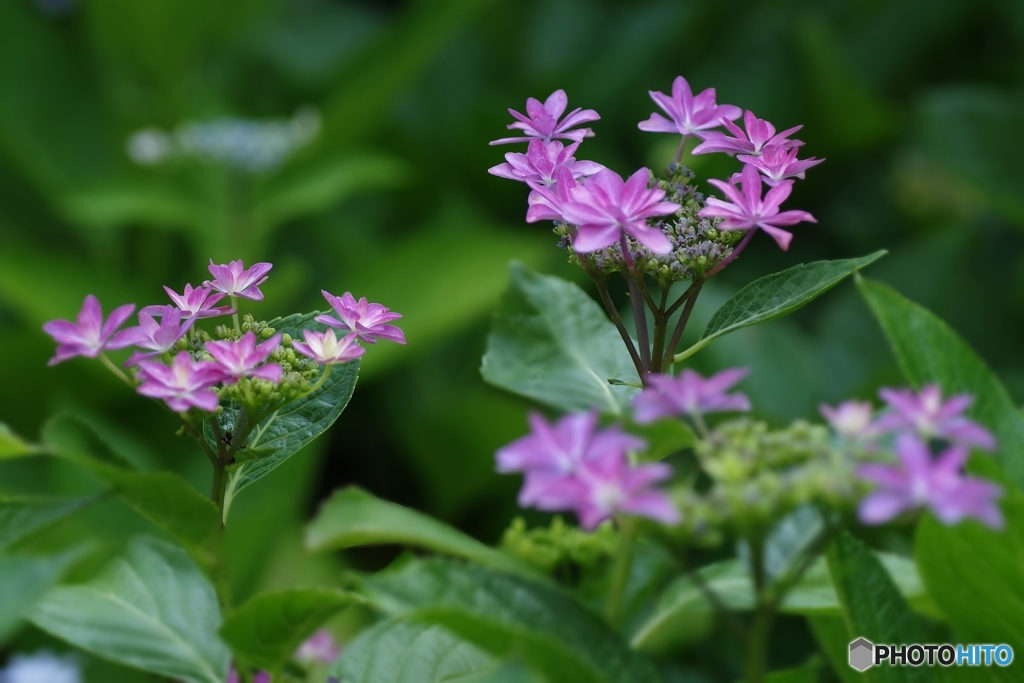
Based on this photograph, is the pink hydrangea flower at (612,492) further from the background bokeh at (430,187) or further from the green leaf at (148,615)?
the background bokeh at (430,187)

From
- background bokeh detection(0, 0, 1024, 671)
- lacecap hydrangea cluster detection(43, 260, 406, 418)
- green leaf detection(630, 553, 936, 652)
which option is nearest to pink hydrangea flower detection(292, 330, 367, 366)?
lacecap hydrangea cluster detection(43, 260, 406, 418)

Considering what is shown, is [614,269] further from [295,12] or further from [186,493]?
[295,12]

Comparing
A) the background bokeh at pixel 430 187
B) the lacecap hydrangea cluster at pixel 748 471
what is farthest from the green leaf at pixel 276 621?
the background bokeh at pixel 430 187

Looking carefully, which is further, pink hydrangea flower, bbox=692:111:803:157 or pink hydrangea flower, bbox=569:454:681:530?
pink hydrangea flower, bbox=692:111:803:157

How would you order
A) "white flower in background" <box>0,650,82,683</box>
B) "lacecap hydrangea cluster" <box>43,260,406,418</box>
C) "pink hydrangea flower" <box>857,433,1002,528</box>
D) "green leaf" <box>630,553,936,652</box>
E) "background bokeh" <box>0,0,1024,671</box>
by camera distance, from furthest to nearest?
1. "background bokeh" <box>0,0,1024,671</box>
2. "white flower in background" <box>0,650,82,683</box>
3. "green leaf" <box>630,553,936,652</box>
4. "lacecap hydrangea cluster" <box>43,260,406,418</box>
5. "pink hydrangea flower" <box>857,433,1002,528</box>

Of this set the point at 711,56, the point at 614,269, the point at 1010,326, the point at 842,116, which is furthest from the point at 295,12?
the point at 614,269

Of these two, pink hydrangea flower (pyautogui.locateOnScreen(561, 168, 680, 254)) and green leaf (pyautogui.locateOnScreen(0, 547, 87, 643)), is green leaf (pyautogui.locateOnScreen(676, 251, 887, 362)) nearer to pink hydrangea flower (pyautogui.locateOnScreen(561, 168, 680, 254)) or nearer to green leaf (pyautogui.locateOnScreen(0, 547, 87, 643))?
pink hydrangea flower (pyautogui.locateOnScreen(561, 168, 680, 254))

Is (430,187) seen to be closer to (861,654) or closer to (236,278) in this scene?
(236,278)
